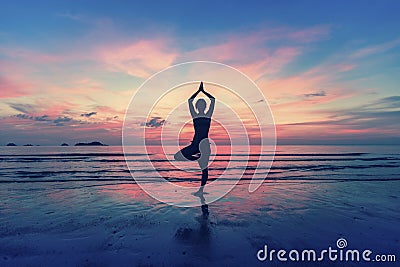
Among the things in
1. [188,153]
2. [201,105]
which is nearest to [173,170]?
[188,153]

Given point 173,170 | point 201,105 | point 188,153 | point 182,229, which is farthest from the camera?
point 173,170

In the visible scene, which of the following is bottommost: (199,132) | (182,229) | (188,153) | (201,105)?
(182,229)

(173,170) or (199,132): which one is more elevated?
(199,132)

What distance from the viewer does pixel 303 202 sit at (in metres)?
9.27

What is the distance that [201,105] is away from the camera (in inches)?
292

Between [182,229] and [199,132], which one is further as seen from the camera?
[199,132]

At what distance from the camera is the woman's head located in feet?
24.2

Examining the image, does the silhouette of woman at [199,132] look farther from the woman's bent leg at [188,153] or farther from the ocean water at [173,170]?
the ocean water at [173,170]

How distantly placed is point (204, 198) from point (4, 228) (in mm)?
6722

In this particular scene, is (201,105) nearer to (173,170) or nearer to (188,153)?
(188,153)

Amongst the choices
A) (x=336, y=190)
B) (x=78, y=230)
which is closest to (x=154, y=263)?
(x=78, y=230)

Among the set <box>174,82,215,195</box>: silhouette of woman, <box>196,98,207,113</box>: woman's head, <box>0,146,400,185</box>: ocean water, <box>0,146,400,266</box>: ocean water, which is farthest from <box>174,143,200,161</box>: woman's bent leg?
<box>0,146,400,185</box>: ocean water

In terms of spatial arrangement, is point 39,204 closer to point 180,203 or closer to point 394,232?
point 180,203

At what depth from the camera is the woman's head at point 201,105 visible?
24.2 feet
